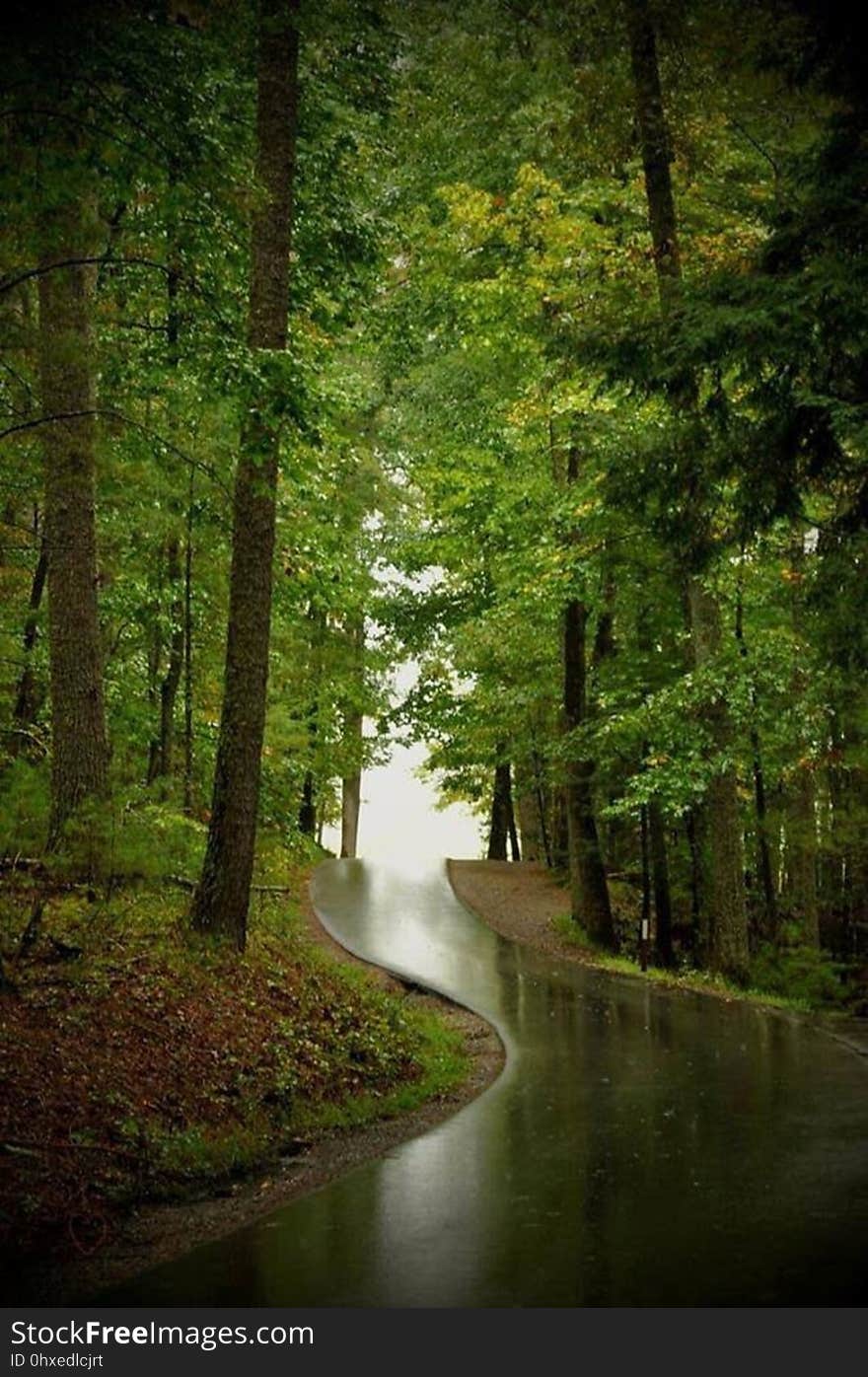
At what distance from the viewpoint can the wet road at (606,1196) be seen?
457 centimetres

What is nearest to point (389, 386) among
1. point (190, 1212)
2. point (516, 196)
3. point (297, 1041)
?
point (516, 196)

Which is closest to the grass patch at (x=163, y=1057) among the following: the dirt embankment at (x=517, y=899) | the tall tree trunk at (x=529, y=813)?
the dirt embankment at (x=517, y=899)

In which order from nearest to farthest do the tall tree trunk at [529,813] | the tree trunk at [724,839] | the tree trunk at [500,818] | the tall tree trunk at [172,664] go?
the tree trunk at [724,839]
the tall tree trunk at [172,664]
the tall tree trunk at [529,813]
the tree trunk at [500,818]

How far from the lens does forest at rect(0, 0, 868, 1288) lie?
23.9ft

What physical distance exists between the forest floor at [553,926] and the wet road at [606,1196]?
1245 millimetres

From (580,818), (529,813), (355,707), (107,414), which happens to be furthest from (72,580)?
(529,813)

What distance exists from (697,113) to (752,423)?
27.2 ft

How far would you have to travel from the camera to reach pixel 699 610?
1520 centimetres

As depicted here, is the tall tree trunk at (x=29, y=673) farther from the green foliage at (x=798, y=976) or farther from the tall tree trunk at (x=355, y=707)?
the tall tree trunk at (x=355, y=707)

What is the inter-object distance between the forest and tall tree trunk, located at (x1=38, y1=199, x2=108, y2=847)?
0.04 m

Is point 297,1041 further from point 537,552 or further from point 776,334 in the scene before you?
point 537,552

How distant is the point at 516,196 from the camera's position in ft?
52.2

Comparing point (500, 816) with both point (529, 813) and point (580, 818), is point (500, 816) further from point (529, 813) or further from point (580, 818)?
point (580, 818)

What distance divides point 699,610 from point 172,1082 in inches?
417
